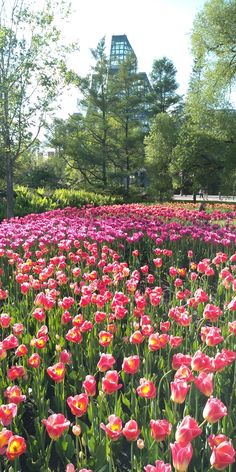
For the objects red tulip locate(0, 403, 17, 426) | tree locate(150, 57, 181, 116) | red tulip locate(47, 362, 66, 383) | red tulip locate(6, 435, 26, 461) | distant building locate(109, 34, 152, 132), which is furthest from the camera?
tree locate(150, 57, 181, 116)

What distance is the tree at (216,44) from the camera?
72.7ft

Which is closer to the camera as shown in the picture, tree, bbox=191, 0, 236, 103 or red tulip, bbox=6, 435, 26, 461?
red tulip, bbox=6, 435, 26, 461

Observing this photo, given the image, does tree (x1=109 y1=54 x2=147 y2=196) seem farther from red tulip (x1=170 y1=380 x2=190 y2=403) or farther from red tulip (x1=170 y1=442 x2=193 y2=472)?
red tulip (x1=170 y1=442 x2=193 y2=472)

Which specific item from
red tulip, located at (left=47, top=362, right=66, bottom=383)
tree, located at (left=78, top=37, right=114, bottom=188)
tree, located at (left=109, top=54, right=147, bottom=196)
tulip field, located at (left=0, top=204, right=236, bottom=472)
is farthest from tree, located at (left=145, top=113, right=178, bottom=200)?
red tulip, located at (left=47, top=362, right=66, bottom=383)

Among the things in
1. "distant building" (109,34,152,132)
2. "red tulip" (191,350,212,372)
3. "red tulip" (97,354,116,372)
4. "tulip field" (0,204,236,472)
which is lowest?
"tulip field" (0,204,236,472)

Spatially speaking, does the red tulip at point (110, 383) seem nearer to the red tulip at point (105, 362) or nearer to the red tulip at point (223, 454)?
the red tulip at point (105, 362)

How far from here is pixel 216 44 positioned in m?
23.2

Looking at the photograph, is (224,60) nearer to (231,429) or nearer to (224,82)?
(224,82)

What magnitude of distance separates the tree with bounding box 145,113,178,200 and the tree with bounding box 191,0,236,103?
5.88 meters

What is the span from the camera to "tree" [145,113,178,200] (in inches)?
1161

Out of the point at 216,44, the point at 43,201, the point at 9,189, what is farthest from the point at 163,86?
the point at 9,189

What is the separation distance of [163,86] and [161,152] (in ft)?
40.5

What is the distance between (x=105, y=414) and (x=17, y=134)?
430 inches

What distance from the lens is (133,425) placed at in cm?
156
